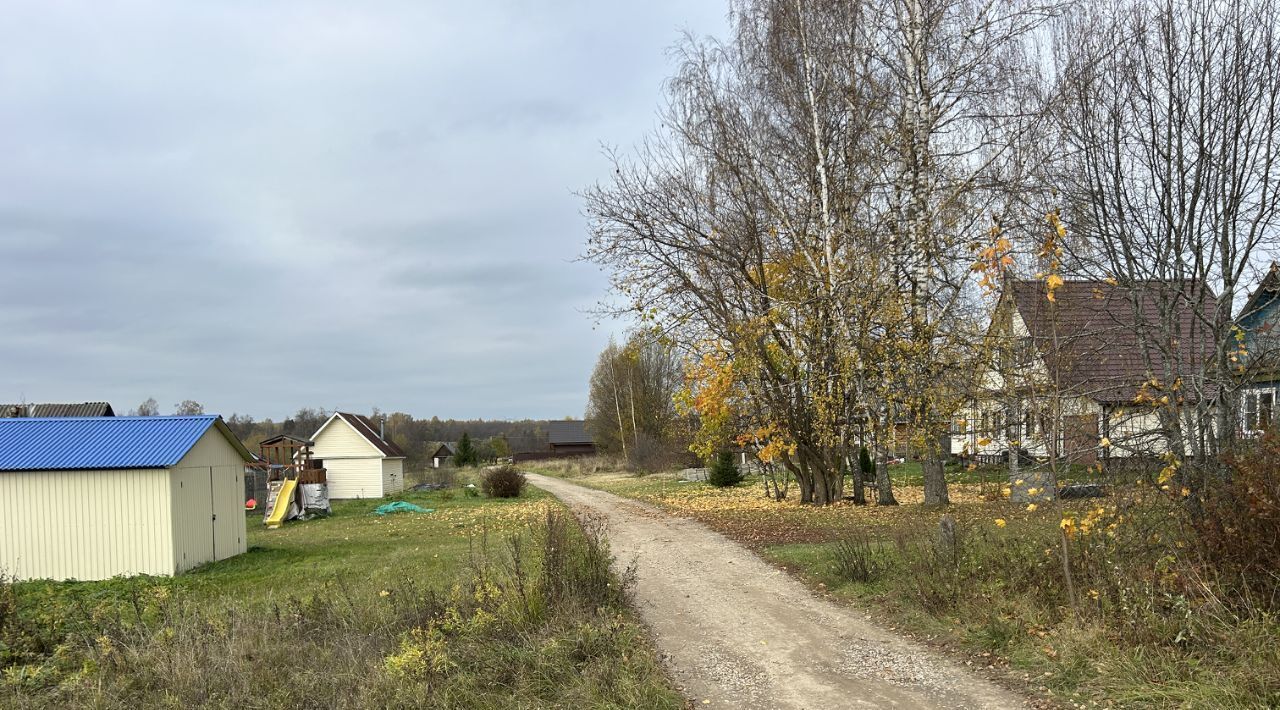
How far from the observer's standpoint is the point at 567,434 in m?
90.2

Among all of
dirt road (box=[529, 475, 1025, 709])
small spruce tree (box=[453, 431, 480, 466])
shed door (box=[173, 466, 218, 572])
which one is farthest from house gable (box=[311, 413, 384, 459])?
dirt road (box=[529, 475, 1025, 709])

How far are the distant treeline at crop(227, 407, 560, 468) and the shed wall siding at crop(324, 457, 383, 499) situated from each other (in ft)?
58.9

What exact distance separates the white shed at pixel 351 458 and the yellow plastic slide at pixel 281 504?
40.2 feet

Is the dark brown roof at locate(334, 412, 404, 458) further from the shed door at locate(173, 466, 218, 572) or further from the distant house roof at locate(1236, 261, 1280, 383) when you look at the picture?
the distant house roof at locate(1236, 261, 1280, 383)

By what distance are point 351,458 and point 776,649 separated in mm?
37019

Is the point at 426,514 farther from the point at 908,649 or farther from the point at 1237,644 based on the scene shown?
the point at 1237,644

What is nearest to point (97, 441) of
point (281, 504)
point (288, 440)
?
point (281, 504)

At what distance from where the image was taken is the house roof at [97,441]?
50.2 feet

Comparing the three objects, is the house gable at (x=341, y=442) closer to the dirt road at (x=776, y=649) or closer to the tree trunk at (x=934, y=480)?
the tree trunk at (x=934, y=480)

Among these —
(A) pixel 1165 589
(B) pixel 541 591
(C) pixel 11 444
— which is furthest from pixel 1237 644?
(C) pixel 11 444

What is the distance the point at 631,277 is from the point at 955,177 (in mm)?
6618

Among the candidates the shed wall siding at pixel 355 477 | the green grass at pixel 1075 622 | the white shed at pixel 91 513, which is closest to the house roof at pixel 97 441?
the white shed at pixel 91 513

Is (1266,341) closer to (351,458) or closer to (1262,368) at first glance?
(1262,368)

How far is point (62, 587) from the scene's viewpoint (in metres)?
14.1
